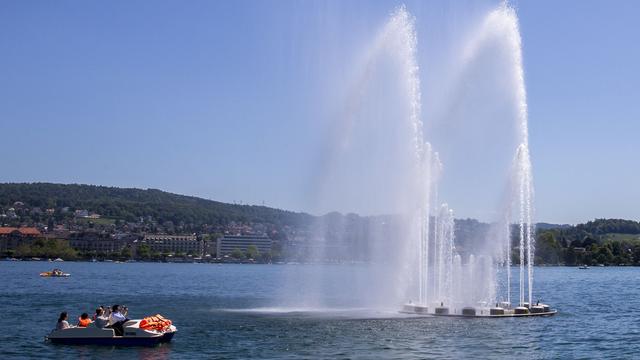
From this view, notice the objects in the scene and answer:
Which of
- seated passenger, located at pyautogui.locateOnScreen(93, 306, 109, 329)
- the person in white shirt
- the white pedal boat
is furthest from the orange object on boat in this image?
seated passenger, located at pyautogui.locateOnScreen(93, 306, 109, 329)

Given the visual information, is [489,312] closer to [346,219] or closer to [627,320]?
[627,320]

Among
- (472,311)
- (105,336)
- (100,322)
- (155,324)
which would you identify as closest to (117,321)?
(100,322)

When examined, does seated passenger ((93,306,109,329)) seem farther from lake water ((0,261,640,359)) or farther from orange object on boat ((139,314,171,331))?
orange object on boat ((139,314,171,331))

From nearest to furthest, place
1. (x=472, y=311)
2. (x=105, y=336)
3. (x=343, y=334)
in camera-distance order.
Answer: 1. (x=105, y=336)
2. (x=343, y=334)
3. (x=472, y=311)

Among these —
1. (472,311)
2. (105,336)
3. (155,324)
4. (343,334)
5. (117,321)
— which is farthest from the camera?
(472,311)

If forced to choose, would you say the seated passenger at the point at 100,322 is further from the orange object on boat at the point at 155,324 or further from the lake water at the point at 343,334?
the orange object on boat at the point at 155,324

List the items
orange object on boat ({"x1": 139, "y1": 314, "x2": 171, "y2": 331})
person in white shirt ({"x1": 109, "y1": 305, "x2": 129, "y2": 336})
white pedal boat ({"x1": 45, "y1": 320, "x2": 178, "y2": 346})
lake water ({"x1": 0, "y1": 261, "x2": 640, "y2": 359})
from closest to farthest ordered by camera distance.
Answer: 1. lake water ({"x1": 0, "y1": 261, "x2": 640, "y2": 359})
2. white pedal boat ({"x1": 45, "y1": 320, "x2": 178, "y2": 346})
3. orange object on boat ({"x1": 139, "y1": 314, "x2": 171, "y2": 331})
4. person in white shirt ({"x1": 109, "y1": 305, "x2": 129, "y2": 336})

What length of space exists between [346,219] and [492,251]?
44.6 feet

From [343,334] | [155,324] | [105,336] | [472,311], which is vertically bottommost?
[105,336]

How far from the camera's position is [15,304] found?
69.5 m

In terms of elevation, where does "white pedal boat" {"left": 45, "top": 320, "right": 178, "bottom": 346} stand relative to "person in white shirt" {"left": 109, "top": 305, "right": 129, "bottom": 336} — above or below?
below

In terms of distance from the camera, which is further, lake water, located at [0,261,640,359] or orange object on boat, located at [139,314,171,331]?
orange object on boat, located at [139,314,171,331]

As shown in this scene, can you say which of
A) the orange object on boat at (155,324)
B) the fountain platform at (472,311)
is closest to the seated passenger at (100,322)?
the orange object on boat at (155,324)

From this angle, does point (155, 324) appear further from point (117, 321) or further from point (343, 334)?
point (343, 334)
